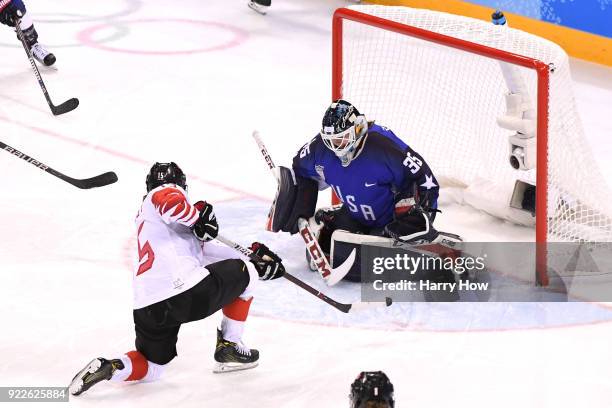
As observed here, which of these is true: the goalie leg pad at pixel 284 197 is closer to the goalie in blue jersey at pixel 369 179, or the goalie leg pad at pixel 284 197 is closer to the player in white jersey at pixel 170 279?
the goalie in blue jersey at pixel 369 179

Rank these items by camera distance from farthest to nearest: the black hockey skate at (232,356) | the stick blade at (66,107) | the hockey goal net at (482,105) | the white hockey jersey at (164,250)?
the stick blade at (66,107) → the hockey goal net at (482,105) → the black hockey skate at (232,356) → the white hockey jersey at (164,250)

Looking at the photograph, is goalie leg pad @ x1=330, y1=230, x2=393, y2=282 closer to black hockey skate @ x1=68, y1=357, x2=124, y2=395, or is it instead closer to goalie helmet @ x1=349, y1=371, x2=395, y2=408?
black hockey skate @ x1=68, y1=357, x2=124, y2=395

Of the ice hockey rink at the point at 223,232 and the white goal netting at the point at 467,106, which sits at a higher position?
the white goal netting at the point at 467,106

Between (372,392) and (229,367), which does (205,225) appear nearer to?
(229,367)

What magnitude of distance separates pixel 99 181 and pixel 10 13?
8.30 ft

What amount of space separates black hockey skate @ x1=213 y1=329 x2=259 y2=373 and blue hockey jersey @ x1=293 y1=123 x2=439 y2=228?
32.3 inches

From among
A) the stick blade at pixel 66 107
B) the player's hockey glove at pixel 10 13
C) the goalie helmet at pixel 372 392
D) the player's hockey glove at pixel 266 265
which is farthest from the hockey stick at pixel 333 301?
the player's hockey glove at pixel 10 13

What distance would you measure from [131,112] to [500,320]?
9.84 feet

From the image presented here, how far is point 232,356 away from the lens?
3400mm

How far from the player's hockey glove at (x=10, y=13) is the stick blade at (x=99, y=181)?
8.06 feet

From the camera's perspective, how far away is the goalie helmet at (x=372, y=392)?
2.06 metres

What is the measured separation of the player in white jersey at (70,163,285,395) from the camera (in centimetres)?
316

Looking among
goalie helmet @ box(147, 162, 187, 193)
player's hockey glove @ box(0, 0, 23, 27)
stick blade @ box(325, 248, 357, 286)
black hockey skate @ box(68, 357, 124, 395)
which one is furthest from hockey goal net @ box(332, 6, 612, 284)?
player's hockey glove @ box(0, 0, 23, 27)

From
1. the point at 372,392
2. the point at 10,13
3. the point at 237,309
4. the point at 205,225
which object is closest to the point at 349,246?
the point at 237,309
